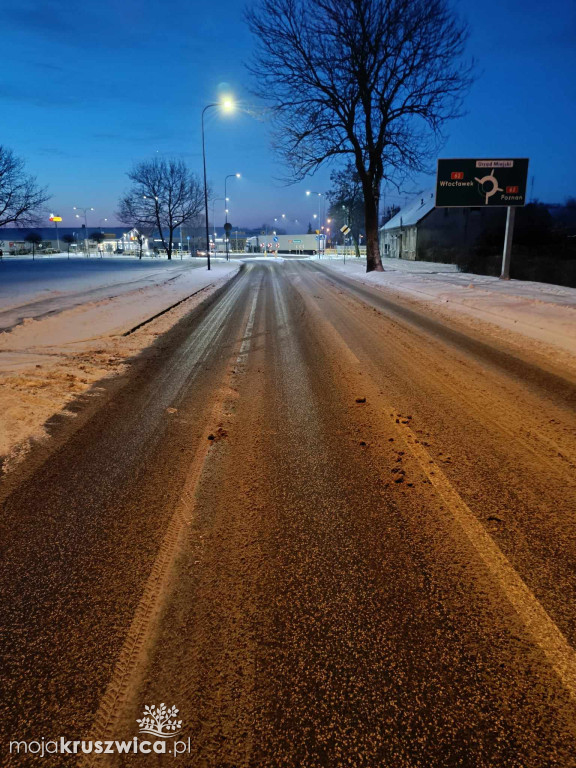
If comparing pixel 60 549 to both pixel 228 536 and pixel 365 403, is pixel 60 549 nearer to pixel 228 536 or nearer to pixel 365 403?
pixel 228 536

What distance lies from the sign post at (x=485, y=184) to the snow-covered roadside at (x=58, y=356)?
14.6 m

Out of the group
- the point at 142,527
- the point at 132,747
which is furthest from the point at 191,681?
the point at 142,527

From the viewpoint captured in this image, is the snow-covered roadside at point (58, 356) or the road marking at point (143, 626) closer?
the road marking at point (143, 626)

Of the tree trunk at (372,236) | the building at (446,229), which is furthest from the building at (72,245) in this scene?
the tree trunk at (372,236)

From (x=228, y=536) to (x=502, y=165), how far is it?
23.2m

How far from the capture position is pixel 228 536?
2.84m

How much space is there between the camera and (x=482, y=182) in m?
20.9

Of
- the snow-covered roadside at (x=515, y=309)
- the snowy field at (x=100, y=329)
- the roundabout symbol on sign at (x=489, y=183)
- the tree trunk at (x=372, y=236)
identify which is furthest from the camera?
the tree trunk at (x=372, y=236)

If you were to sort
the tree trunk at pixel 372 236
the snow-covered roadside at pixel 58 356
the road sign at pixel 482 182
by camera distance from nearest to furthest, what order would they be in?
the snow-covered roadside at pixel 58 356, the road sign at pixel 482 182, the tree trunk at pixel 372 236

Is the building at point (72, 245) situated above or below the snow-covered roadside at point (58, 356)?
above

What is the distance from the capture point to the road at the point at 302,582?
5.57 feet

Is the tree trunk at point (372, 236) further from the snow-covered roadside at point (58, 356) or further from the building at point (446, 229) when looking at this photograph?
the snow-covered roadside at point (58, 356)

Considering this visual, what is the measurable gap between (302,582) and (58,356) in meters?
6.66

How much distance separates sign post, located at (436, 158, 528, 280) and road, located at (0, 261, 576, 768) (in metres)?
19.0
